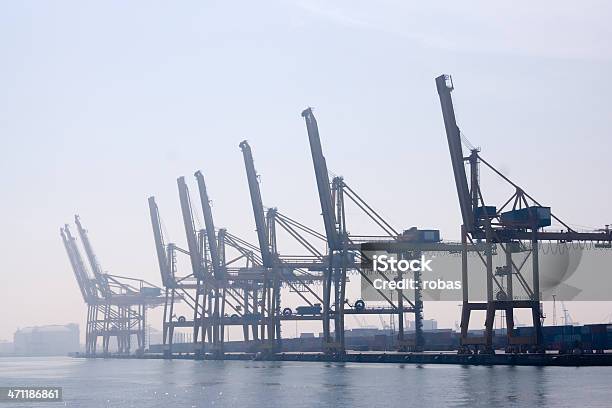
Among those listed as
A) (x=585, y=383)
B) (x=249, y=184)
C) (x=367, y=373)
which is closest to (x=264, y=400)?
(x=585, y=383)

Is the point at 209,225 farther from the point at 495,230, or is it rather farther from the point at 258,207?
the point at 495,230

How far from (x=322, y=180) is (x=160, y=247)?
68.0 meters

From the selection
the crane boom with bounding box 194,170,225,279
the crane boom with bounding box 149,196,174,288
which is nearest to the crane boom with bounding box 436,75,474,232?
the crane boom with bounding box 194,170,225,279

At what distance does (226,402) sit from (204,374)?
4258 centimetres

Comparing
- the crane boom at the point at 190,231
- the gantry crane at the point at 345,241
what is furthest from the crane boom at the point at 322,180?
the crane boom at the point at 190,231

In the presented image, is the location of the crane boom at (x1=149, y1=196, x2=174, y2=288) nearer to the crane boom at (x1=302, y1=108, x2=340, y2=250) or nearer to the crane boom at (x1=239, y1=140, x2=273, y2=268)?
the crane boom at (x1=239, y1=140, x2=273, y2=268)

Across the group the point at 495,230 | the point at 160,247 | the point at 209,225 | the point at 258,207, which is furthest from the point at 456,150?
the point at 160,247

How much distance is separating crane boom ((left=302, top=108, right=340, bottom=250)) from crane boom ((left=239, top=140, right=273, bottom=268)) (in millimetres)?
18184

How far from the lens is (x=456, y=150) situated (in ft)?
347

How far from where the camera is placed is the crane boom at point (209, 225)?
160m

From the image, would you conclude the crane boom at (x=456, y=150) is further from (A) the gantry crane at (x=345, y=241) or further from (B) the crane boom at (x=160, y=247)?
(B) the crane boom at (x=160, y=247)

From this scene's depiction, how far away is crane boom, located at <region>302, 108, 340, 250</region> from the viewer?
124 m

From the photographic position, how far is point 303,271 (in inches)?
5940

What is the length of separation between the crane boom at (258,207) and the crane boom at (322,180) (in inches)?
716
